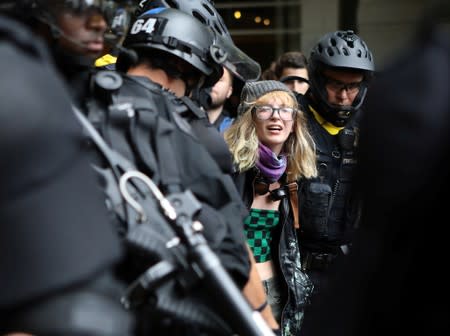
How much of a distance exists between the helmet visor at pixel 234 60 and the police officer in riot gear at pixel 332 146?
38.5 inches

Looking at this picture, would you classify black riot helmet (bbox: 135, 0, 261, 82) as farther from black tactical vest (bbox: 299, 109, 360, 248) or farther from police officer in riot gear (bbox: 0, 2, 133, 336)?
police officer in riot gear (bbox: 0, 2, 133, 336)

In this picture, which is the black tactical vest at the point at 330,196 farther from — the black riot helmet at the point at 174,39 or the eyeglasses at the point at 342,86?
the black riot helmet at the point at 174,39

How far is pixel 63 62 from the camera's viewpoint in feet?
7.82

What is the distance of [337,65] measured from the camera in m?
5.16

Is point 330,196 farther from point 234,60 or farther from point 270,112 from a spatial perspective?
point 234,60

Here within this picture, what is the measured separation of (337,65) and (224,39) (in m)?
2.06

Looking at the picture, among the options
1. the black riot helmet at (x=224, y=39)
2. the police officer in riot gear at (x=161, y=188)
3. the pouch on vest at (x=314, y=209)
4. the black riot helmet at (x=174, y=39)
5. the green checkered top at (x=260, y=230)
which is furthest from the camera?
the pouch on vest at (x=314, y=209)

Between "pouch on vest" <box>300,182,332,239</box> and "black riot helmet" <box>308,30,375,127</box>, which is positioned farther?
"black riot helmet" <box>308,30,375,127</box>

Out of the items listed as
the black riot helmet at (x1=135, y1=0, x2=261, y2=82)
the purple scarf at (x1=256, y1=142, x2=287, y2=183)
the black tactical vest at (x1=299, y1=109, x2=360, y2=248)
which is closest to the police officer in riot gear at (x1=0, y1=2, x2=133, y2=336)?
the black riot helmet at (x1=135, y1=0, x2=261, y2=82)

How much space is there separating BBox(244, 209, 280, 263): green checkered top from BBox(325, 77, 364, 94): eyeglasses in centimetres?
120

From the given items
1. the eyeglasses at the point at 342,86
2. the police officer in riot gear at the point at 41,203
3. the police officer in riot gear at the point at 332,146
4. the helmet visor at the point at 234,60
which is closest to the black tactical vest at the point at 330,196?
the police officer in riot gear at the point at 332,146

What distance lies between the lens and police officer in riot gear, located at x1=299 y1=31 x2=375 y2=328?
452 cm

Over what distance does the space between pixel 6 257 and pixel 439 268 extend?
2.90 ft

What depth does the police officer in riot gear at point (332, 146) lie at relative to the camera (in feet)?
14.8
